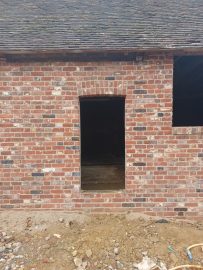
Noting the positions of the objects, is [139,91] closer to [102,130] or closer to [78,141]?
[78,141]

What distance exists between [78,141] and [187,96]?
21.2ft

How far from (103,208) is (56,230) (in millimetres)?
1081

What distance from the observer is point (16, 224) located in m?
5.76

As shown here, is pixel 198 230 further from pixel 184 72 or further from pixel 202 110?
pixel 202 110

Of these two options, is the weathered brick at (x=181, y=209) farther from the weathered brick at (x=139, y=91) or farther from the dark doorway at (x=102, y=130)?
the dark doorway at (x=102, y=130)

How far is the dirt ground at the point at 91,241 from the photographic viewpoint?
4902 millimetres

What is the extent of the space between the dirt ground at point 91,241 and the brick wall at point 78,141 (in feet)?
0.91

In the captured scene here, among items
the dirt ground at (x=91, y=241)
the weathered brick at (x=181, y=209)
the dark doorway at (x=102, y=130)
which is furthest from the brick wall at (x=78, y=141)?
the dark doorway at (x=102, y=130)

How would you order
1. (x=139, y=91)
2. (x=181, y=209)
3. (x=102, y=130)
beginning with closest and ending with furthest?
(x=139, y=91)
(x=181, y=209)
(x=102, y=130)

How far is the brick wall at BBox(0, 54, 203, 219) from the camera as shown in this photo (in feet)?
19.6

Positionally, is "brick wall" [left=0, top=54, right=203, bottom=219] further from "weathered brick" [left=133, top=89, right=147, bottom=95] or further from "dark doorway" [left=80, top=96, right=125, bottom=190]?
"dark doorway" [left=80, top=96, right=125, bottom=190]

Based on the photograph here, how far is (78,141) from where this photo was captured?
6.04m

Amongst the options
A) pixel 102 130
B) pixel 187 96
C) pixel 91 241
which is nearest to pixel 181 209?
pixel 91 241

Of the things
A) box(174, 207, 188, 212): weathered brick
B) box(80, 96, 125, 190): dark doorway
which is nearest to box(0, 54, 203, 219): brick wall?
box(174, 207, 188, 212): weathered brick
